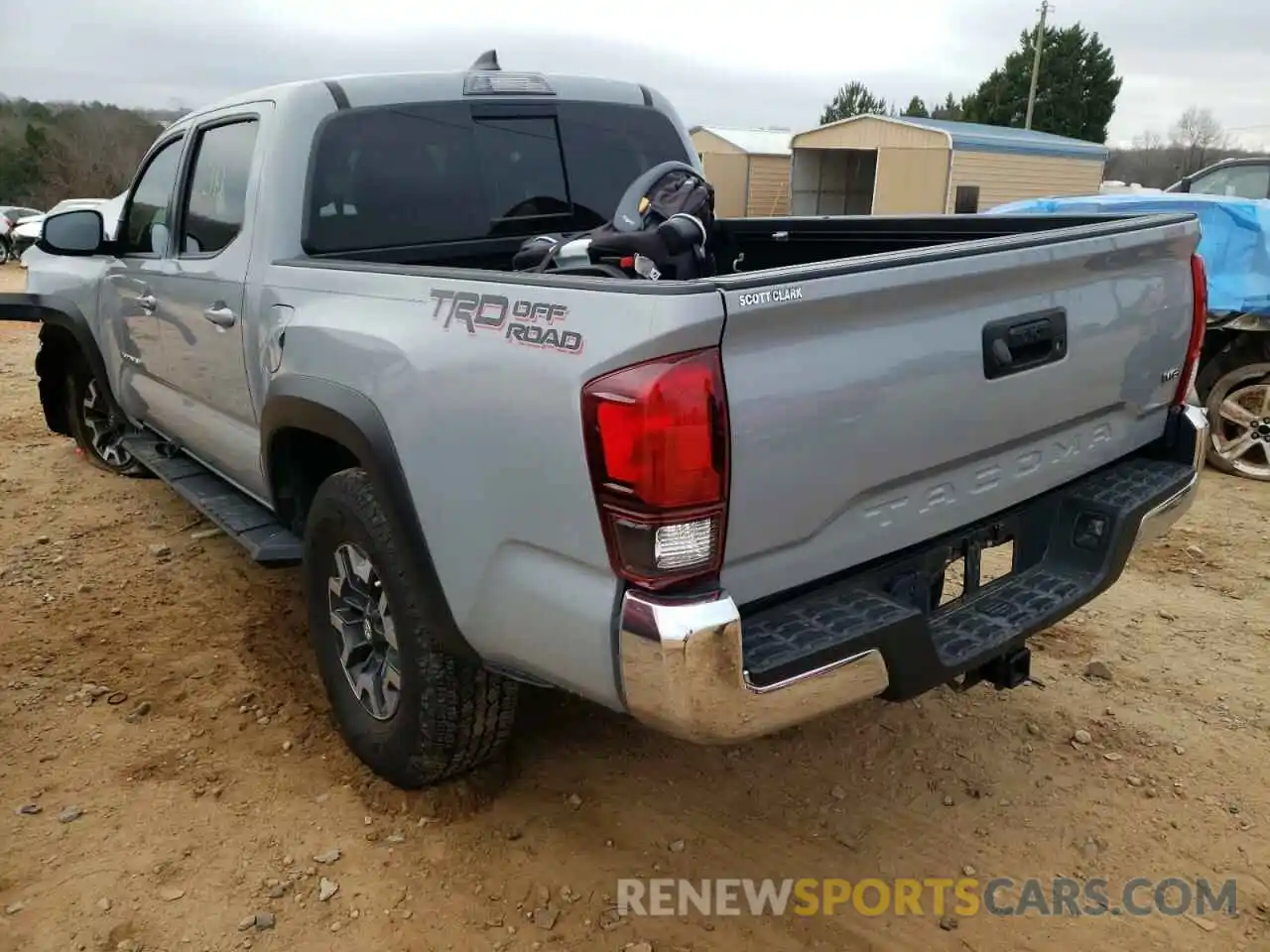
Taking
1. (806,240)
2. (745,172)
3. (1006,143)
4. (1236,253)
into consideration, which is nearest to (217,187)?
(806,240)

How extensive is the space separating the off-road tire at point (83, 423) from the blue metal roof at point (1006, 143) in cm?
2048

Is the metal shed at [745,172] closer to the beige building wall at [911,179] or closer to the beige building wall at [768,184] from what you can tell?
the beige building wall at [768,184]

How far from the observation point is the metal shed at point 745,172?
1121 inches

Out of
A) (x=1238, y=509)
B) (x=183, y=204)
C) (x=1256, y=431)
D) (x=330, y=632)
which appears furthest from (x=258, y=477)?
(x=1256, y=431)

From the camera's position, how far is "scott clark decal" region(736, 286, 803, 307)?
1.89m

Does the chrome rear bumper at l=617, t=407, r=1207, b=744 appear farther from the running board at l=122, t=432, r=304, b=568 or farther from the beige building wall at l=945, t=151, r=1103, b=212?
the beige building wall at l=945, t=151, r=1103, b=212

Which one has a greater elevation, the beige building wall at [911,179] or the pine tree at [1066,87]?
the pine tree at [1066,87]

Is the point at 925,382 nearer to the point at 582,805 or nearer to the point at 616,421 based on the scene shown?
the point at 616,421

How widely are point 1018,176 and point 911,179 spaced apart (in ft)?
8.28

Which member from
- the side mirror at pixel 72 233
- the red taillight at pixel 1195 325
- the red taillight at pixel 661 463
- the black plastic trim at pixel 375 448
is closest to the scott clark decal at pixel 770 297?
the red taillight at pixel 661 463

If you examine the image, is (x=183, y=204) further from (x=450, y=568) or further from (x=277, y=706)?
(x=450, y=568)

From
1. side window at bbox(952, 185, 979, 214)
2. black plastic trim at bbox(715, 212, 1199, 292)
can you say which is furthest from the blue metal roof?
black plastic trim at bbox(715, 212, 1199, 292)

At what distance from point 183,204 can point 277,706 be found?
2.01 meters

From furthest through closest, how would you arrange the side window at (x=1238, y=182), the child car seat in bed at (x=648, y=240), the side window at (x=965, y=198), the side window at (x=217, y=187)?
the side window at (x=965, y=198)
the side window at (x=1238, y=182)
the side window at (x=217, y=187)
the child car seat in bed at (x=648, y=240)
